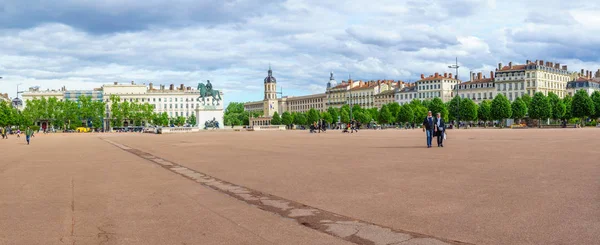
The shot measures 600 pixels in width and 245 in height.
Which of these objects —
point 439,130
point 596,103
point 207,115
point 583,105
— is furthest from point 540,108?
point 439,130

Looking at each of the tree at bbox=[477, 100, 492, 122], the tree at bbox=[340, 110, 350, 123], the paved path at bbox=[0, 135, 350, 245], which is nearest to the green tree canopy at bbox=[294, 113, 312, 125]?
the tree at bbox=[340, 110, 350, 123]

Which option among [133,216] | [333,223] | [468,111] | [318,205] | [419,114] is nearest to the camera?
[333,223]

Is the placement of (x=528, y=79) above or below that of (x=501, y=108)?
above

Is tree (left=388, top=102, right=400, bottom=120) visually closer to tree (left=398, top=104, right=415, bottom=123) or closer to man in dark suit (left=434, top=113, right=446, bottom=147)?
tree (left=398, top=104, right=415, bottom=123)

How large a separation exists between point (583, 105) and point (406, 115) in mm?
34945

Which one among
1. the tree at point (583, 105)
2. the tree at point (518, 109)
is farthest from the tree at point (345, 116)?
the tree at point (583, 105)

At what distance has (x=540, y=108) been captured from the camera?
322ft

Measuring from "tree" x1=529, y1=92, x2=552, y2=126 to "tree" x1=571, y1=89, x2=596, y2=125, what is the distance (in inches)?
166

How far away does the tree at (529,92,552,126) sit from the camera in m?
97.9

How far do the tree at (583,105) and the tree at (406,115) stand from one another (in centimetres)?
3225

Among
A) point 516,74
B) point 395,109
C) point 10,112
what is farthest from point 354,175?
point 516,74

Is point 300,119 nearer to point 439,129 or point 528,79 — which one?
point 528,79

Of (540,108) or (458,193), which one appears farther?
(540,108)

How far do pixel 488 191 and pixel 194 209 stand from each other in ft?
16.6
